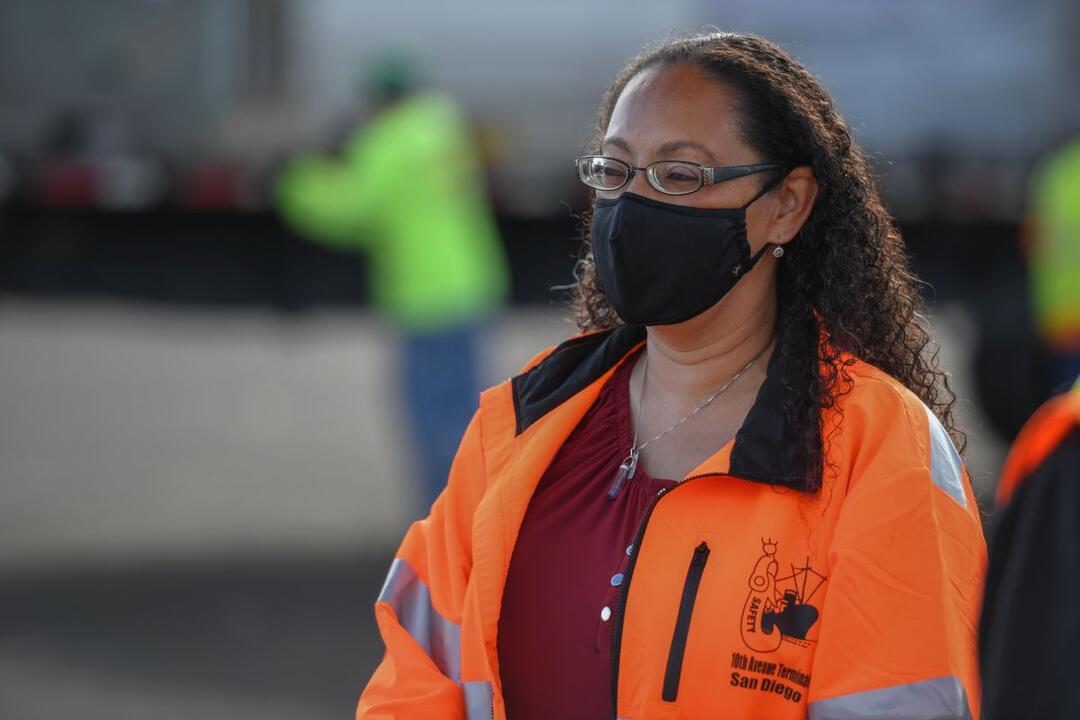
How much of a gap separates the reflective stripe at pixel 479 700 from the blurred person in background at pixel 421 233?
13.7 feet

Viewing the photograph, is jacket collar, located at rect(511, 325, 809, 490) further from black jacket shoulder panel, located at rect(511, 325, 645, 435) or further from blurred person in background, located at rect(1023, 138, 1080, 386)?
blurred person in background, located at rect(1023, 138, 1080, 386)

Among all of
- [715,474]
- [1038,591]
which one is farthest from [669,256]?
[1038,591]

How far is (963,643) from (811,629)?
19 centimetres

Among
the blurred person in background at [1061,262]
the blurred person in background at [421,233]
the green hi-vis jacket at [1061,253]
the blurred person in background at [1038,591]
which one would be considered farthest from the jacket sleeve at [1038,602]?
the green hi-vis jacket at [1061,253]

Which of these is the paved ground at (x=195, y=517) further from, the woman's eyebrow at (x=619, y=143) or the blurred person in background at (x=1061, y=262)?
the woman's eyebrow at (x=619, y=143)

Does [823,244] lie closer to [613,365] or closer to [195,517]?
[613,365]

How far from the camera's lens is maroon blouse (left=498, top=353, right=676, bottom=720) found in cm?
210

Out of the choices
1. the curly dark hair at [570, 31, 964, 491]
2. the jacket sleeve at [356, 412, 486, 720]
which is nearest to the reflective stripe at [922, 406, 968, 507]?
the curly dark hair at [570, 31, 964, 491]

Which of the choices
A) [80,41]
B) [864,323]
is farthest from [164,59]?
[864,323]

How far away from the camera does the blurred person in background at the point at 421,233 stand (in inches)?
254

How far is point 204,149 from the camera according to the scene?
6.86 metres

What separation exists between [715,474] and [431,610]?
0.53 meters

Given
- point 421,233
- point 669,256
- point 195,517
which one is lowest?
point 195,517

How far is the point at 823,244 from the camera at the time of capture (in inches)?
90.7
